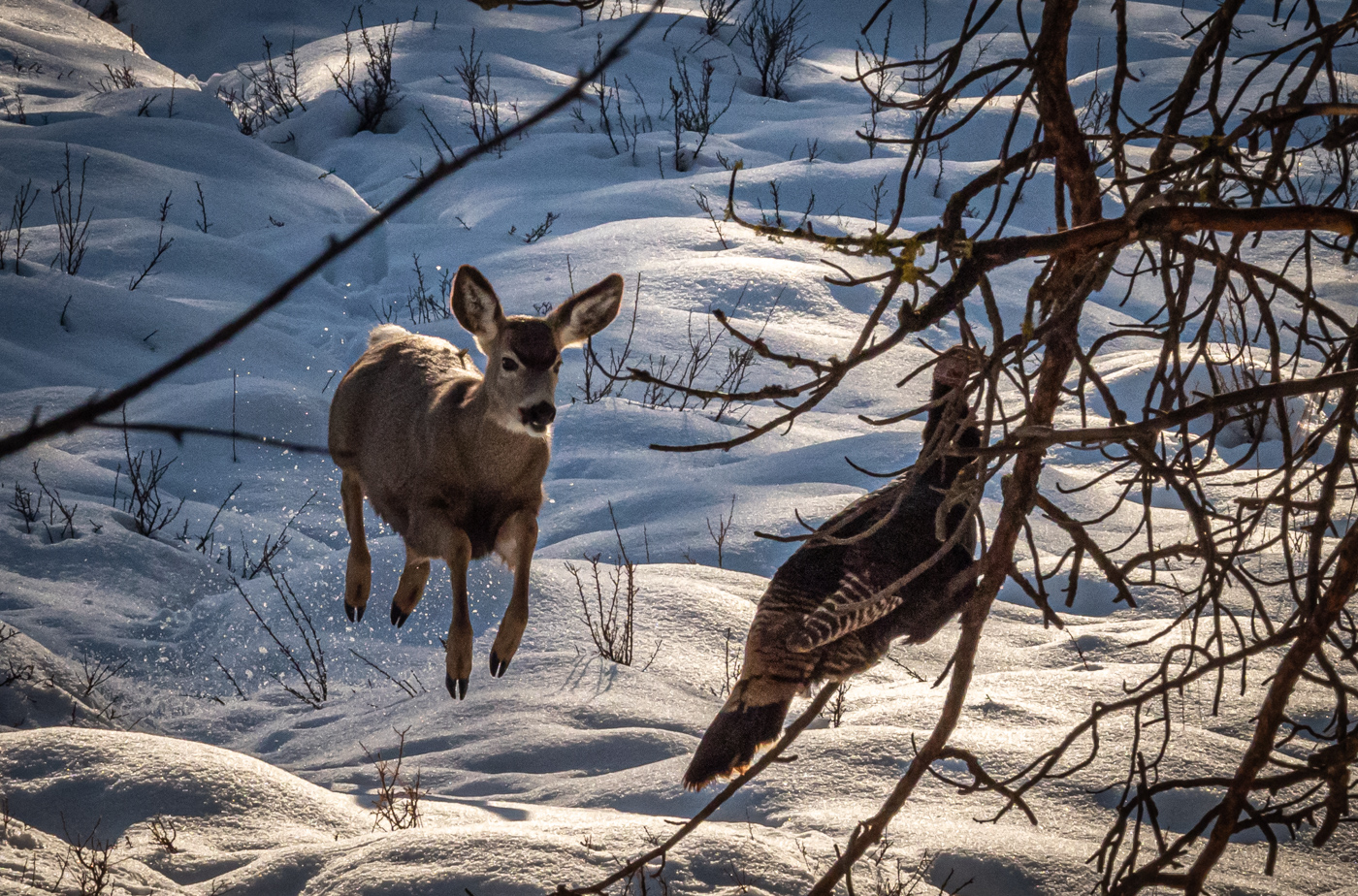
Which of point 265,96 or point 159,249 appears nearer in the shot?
point 159,249

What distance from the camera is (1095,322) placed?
1075 centimetres

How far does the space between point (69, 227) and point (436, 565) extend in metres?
5.70

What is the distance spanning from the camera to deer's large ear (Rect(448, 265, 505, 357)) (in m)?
4.47

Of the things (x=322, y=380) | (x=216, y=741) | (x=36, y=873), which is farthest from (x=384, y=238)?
(x=36, y=873)

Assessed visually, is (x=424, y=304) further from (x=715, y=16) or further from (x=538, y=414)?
(x=715, y=16)

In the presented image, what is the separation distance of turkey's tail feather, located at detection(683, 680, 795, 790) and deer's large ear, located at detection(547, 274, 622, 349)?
182 cm

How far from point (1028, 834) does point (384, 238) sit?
418 inches

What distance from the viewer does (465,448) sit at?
4809 mm

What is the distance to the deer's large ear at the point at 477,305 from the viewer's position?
4473mm

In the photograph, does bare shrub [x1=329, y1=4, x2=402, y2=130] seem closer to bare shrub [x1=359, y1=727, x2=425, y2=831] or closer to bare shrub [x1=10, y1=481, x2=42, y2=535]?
bare shrub [x1=10, y1=481, x2=42, y2=535]

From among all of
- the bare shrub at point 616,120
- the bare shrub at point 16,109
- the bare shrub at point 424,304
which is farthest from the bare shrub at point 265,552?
the bare shrub at point 616,120

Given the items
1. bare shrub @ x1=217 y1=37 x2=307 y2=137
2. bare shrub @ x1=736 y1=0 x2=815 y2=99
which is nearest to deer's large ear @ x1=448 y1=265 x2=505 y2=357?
bare shrub @ x1=217 y1=37 x2=307 y2=137

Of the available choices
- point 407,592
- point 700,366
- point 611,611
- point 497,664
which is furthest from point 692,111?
point 497,664

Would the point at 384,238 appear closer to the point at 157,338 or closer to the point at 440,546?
the point at 157,338
